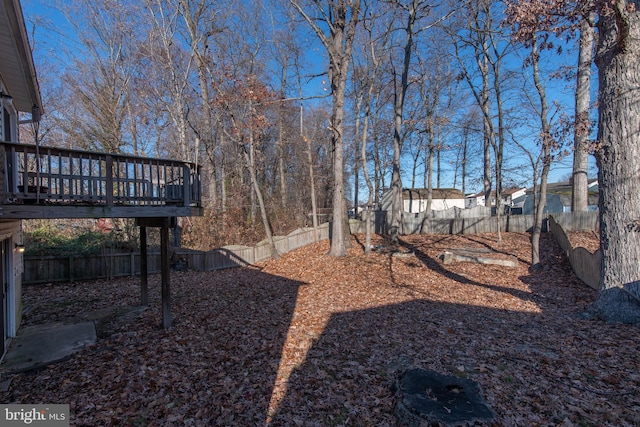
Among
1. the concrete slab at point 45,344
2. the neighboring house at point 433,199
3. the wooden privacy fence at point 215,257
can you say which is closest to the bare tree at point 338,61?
the wooden privacy fence at point 215,257

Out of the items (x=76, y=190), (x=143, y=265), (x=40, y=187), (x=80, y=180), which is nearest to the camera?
(x=40, y=187)

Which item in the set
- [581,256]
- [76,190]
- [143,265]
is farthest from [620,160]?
[143,265]

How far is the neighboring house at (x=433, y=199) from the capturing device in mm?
34938

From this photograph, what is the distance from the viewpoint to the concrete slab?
4.87 m

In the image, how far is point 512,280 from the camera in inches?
398

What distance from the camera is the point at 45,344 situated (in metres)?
5.56

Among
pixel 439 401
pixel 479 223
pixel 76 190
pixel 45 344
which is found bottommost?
pixel 45 344

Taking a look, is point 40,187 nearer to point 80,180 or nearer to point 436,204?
point 80,180

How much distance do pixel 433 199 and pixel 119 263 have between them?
105ft

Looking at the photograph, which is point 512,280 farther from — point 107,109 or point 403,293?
point 107,109

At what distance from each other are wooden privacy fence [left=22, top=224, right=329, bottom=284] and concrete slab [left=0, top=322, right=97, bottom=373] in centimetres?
542

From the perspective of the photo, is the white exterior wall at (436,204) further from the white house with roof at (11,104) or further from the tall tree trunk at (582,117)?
the white house with roof at (11,104)

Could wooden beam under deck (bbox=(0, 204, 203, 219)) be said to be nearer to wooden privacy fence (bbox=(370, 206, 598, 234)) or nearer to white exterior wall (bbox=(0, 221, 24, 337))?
white exterior wall (bbox=(0, 221, 24, 337))

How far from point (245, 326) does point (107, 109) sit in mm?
17073
